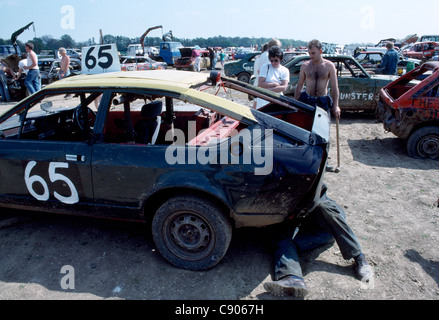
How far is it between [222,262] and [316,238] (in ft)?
3.08

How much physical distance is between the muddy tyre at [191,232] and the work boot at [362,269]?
1143 mm

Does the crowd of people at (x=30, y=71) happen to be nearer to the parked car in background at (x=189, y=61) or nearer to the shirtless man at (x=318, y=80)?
the shirtless man at (x=318, y=80)

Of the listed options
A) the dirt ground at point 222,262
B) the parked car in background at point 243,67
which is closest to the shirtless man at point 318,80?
the dirt ground at point 222,262

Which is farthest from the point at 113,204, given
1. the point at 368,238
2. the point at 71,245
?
the point at 368,238

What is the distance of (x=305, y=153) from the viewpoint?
2490mm

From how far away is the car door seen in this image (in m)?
2.83

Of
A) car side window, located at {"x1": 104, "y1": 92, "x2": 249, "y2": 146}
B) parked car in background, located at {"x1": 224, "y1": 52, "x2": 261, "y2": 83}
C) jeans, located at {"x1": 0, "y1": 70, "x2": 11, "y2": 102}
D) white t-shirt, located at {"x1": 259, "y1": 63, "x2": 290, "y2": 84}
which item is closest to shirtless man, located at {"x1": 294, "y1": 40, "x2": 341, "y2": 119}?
white t-shirt, located at {"x1": 259, "y1": 63, "x2": 290, "y2": 84}

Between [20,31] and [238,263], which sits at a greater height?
[20,31]

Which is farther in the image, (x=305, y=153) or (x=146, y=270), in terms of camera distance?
(x=146, y=270)

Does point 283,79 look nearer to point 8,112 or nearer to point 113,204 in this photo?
point 113,204

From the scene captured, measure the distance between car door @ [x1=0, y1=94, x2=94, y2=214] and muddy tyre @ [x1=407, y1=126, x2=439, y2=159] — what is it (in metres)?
5.13

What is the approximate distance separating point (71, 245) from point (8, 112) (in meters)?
1.46
